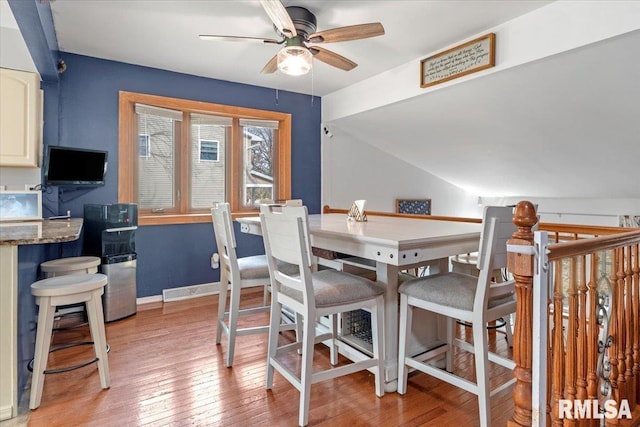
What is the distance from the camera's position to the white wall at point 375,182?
481 centimetres

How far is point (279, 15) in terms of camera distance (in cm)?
197

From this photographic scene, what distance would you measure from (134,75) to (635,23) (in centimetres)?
387

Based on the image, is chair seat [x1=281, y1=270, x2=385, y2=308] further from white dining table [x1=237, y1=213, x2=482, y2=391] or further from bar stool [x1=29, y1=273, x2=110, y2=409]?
bar stool [x1=29, y1=273, x2=110, y2=409]

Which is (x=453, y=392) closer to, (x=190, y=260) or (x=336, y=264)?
(x=336, y=264)

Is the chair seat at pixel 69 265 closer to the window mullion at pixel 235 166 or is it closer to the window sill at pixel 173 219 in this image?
the window sill at pixel 173 219

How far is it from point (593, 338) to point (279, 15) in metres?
2.10

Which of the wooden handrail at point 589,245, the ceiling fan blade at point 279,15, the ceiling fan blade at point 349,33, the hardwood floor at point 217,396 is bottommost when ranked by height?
the hardwood floor at point 217,396

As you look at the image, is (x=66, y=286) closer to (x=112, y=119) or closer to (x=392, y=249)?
(x=392, y=249)

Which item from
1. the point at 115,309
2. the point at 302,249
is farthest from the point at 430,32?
the point at 115,309

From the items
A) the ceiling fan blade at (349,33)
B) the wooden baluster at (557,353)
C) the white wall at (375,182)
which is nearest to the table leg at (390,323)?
the wooden baluster at (557,353)

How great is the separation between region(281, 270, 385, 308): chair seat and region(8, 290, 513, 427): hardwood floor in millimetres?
554

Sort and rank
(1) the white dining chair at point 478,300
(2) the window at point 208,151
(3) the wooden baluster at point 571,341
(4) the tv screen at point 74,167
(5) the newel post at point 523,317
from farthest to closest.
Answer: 1. (2) the window at point 208,151
2. (4) the tv screen at point 74,167
3. (1) the white dining chair at point 478,300
4. (3) the wooden baluster at point 571,341
5. (5) the newel post at point 523,317

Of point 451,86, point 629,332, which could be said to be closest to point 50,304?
point 629,332

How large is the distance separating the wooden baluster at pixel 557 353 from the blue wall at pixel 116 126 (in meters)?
3.32
